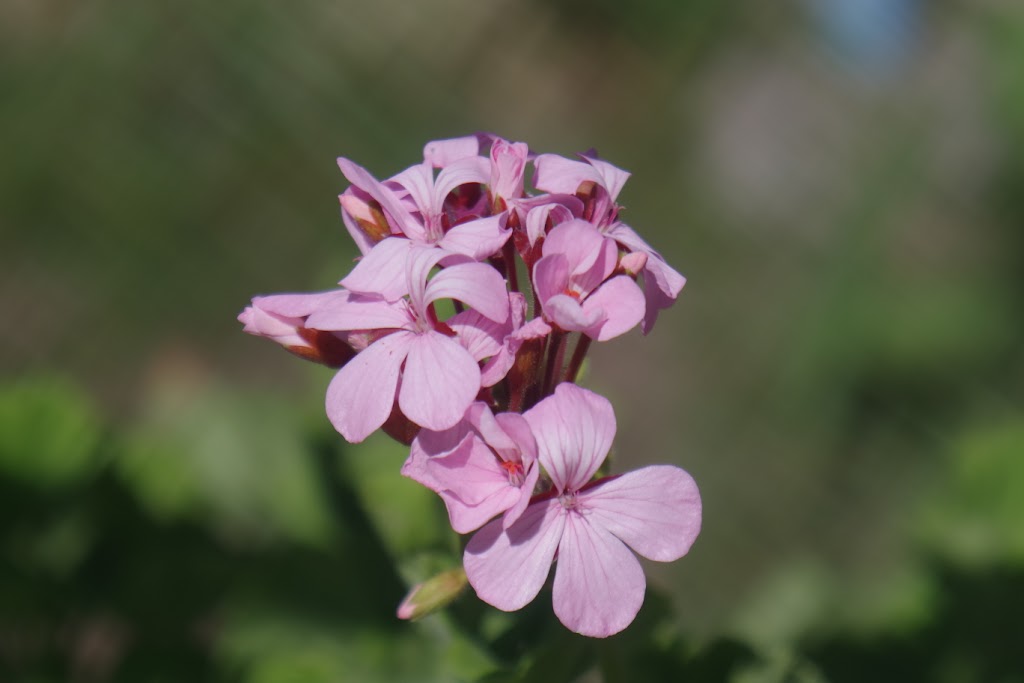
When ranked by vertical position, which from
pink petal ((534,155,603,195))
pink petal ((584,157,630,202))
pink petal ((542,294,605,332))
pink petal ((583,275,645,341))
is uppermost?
pink petal ((584,157,630,202))

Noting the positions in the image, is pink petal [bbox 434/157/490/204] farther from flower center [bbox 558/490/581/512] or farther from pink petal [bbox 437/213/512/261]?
flower center [bbox 558/490/581/512]

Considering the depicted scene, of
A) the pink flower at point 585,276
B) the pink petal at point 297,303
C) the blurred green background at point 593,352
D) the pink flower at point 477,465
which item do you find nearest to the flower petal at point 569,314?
the pink flower at point 585,276

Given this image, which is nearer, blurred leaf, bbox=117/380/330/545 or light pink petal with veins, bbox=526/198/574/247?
light pink petal with veins, bbox=526/198/574/247

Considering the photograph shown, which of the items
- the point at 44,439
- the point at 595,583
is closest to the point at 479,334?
the point at 595,583

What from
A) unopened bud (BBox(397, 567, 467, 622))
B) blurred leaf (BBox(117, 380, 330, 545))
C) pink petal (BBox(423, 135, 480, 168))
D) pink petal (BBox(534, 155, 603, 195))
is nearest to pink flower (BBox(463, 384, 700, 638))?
unopened bud (BBox(397, 567, 467, 622))

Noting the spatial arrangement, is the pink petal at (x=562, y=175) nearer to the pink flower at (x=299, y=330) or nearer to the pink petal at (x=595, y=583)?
the pink flower at (x=299, y=330)
